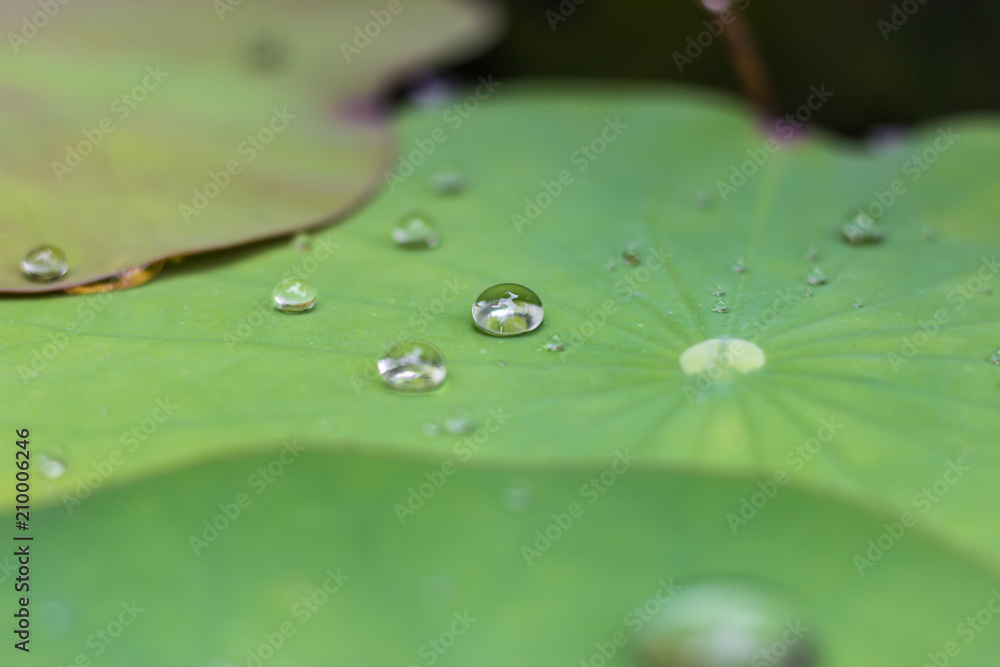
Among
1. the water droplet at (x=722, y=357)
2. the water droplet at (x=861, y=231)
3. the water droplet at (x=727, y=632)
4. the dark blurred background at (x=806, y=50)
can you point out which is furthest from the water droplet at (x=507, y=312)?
the dark blurred background at (x=806, y=50)

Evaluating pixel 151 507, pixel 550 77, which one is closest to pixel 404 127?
pixel 550 77

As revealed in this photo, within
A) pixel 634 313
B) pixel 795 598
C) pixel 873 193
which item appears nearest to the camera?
pixel 795 598

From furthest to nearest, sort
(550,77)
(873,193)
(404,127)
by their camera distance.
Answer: (550,77)
(404,127)
(873,193)

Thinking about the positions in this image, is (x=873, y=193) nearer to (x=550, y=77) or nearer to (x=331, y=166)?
(x=331, y=166)

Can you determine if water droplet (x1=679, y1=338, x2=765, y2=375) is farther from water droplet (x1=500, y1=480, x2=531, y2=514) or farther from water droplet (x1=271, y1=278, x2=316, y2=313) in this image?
water droplet (x1=271, y1=278, x2=316, y2=313)

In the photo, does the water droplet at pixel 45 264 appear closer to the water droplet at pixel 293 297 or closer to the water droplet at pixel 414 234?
the water droplet at pixel 293 297

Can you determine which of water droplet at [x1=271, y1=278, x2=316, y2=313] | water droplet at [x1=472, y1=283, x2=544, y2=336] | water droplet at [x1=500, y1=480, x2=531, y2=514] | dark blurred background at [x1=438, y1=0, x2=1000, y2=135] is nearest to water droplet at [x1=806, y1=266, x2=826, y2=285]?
water droplet at [x1=472, y1=283, x2=544, y2=336]
